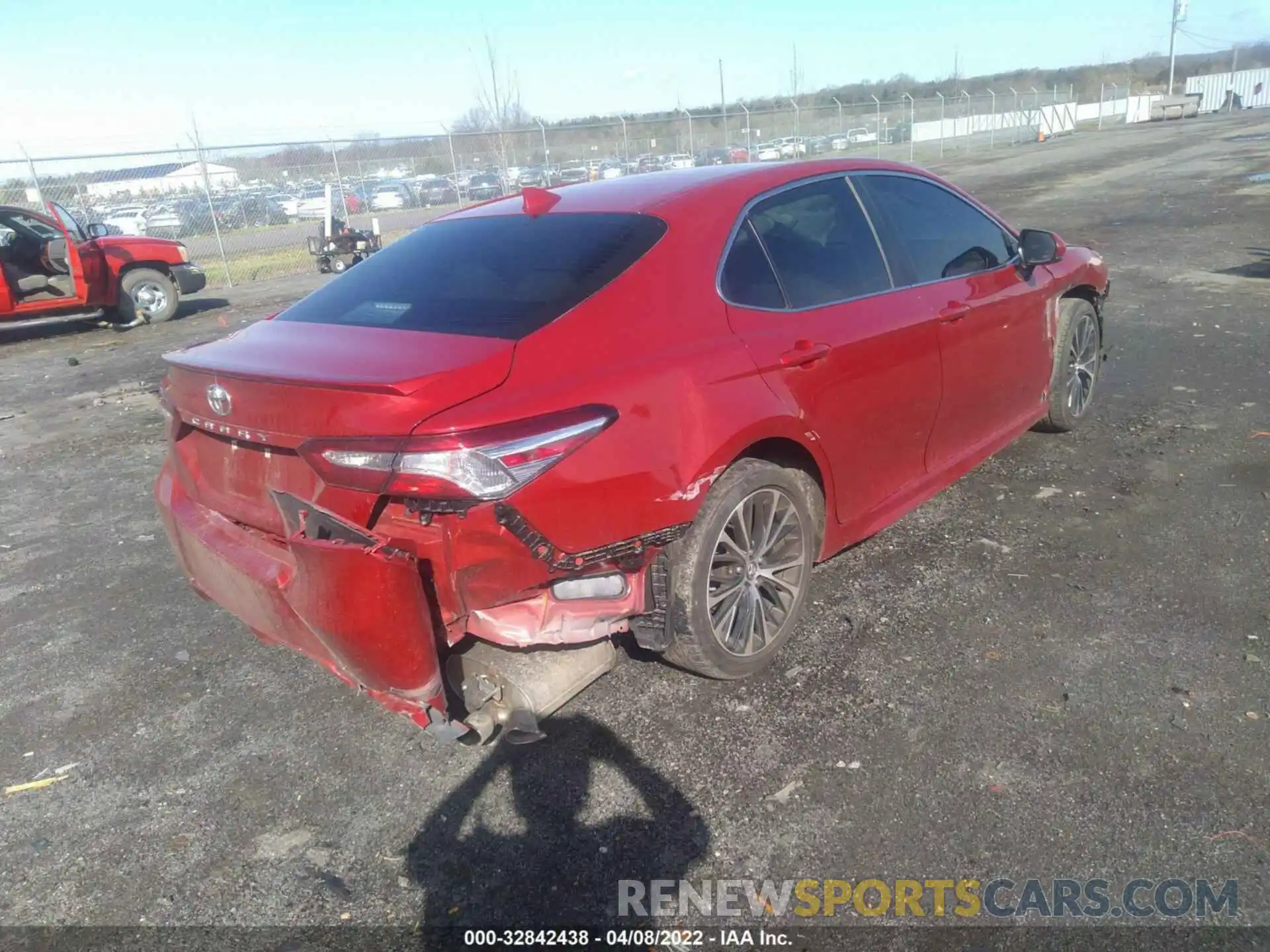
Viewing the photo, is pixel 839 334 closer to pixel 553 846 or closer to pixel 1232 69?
pixel 553 846

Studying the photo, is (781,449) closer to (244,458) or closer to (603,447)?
(603,447)

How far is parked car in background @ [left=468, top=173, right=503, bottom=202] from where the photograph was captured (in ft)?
73.5

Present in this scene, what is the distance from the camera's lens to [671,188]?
344 cm

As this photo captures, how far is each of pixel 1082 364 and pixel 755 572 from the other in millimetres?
3367

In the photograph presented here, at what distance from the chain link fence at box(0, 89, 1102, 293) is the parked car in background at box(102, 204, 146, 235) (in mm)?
23

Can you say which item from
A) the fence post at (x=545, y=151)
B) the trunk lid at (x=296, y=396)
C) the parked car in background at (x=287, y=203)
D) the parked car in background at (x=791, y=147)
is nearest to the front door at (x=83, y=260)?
the parked car in background at (x=287, y=203)

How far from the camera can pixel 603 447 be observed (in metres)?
2.59

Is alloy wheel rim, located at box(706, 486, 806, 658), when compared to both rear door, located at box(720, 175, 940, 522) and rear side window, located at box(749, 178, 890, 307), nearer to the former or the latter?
rear door, located at box(720, 175, 940, 522)

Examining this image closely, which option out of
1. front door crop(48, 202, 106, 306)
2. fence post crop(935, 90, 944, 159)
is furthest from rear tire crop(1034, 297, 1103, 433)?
fence post crop(935, 90, 944, 159)

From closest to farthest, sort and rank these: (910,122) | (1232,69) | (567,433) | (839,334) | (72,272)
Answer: (567,433), (839,334), (72,272), (910,122), (1232,69)

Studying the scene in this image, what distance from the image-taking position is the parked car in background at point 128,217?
17.5 metres

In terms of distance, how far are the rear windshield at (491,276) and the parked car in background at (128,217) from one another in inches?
656

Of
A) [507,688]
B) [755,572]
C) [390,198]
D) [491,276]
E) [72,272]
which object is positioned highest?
[491,276]

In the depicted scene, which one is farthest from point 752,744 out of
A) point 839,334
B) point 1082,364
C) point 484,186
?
point 484,186
